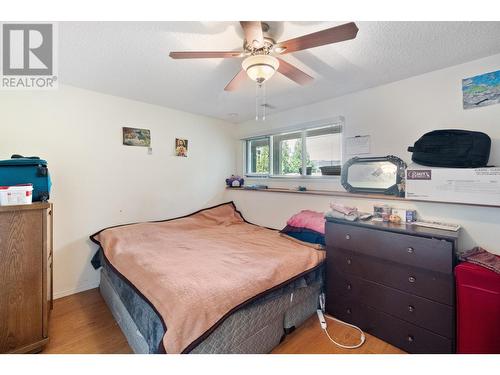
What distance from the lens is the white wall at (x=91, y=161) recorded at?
84.7 inches

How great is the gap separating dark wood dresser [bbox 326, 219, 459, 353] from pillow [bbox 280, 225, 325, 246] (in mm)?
147

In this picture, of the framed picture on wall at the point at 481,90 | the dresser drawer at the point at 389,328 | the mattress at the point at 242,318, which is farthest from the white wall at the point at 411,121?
the mattress at the point at 242,318

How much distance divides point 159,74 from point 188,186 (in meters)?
1.60

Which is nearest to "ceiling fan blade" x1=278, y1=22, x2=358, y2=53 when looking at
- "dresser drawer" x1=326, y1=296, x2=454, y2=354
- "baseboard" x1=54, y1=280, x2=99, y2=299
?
"dresser drawer" x1=326, y1=296, x2=454, y2=354

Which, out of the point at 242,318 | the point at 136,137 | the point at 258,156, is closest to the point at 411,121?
the point at 258,156

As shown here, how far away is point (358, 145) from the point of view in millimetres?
2424

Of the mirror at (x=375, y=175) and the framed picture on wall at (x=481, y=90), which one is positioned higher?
the framed picture on wall at (x=481, y=90)

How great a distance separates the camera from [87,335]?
5.64 feet

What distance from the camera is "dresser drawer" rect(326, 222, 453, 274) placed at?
143 centimetres

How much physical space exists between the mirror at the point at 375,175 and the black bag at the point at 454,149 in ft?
0.90

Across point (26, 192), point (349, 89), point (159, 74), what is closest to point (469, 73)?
point (349, 89)

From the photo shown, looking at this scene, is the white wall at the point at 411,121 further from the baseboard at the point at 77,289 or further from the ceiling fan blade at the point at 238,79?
the baseboard at the point at 77,289

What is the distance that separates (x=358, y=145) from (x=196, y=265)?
2050 millimetres
